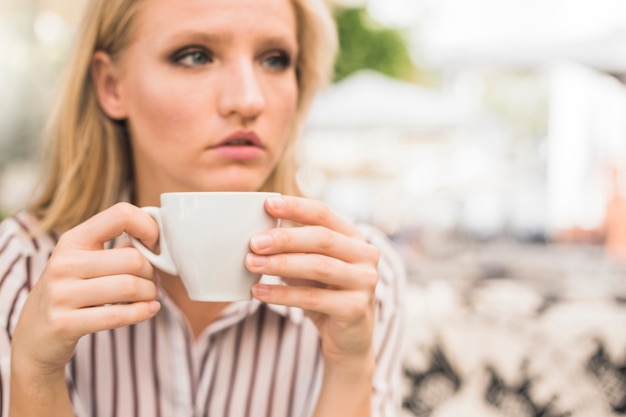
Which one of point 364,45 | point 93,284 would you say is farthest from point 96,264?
point 364,45

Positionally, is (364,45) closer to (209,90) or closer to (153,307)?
(209,90)

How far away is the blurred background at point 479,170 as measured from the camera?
1.27 m

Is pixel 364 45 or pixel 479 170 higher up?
pixel 364 45

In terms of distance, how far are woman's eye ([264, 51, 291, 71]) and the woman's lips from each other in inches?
6.1

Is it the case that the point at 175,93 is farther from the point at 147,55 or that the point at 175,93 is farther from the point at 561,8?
the point at 561,8

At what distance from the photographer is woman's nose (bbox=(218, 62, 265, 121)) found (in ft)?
3.02

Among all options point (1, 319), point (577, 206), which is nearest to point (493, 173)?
point (577, 206)

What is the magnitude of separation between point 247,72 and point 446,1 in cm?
1024

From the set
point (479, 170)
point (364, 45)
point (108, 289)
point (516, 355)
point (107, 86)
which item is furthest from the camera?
point (364, 45)

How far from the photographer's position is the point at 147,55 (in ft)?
3.29

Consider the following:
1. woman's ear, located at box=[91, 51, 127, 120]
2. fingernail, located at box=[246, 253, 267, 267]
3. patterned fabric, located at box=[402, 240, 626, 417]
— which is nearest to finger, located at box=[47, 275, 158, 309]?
fingernail, located at box=[246, 253, 267, 267]

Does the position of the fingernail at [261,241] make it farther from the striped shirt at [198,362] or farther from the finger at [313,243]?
the striped shirt at [198,362]

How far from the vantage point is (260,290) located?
0.69 m

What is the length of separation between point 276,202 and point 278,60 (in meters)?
0.46
